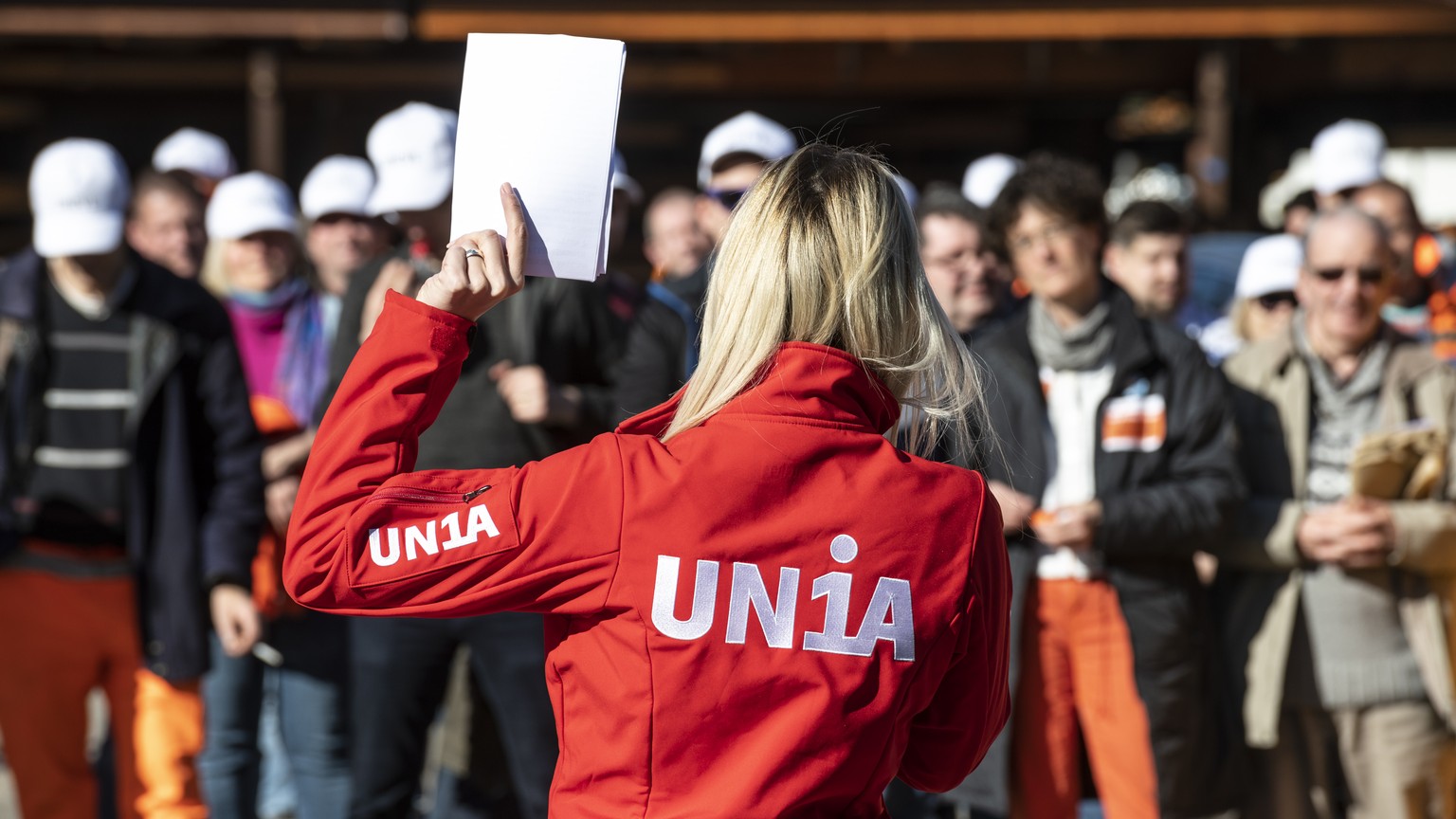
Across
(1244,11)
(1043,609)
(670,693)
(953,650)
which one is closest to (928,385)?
(953,650)

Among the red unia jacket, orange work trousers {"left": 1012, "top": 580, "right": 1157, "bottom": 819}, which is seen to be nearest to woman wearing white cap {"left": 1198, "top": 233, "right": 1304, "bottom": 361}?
orange work trousers {"left": 1012, "top": 580, "right": 1157, "bottom": 819}

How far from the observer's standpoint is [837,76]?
41.2 ft

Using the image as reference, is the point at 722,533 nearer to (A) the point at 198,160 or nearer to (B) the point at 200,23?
(A) the point at 198,160

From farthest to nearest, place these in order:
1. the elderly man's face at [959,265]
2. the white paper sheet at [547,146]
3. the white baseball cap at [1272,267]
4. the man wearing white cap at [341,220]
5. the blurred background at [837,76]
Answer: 1. the blurred background at [837,76]
2. the man wearing white cap at [341,220]
3. the white baseball cap at [1272,267]
4. the elderly man's face at [959,265]
5. the white paper sheet at [547,146]

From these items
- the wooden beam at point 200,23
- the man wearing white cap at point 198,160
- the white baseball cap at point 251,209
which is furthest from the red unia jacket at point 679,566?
the wooden beam at point 200,23

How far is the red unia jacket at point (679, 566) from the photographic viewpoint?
2031 mm

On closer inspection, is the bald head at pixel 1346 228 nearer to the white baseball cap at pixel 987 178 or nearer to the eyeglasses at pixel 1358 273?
the eyeglasses at pixel 1358 273

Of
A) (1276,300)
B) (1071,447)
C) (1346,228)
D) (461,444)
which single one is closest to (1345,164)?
(1276,300)

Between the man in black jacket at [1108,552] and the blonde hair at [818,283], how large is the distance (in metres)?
2.02

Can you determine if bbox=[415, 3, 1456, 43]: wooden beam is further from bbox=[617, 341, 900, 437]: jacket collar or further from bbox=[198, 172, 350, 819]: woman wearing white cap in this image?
bbox=[617, 341, 900, 437]: jacket collar

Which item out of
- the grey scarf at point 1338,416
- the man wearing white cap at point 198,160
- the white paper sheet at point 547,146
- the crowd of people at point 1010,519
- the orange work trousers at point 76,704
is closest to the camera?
the white paper sheet at point 547,146

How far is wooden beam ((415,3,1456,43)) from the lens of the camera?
1045 centimetres

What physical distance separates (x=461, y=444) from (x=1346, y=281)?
8.02ft

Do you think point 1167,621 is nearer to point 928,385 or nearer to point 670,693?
point 928,385
